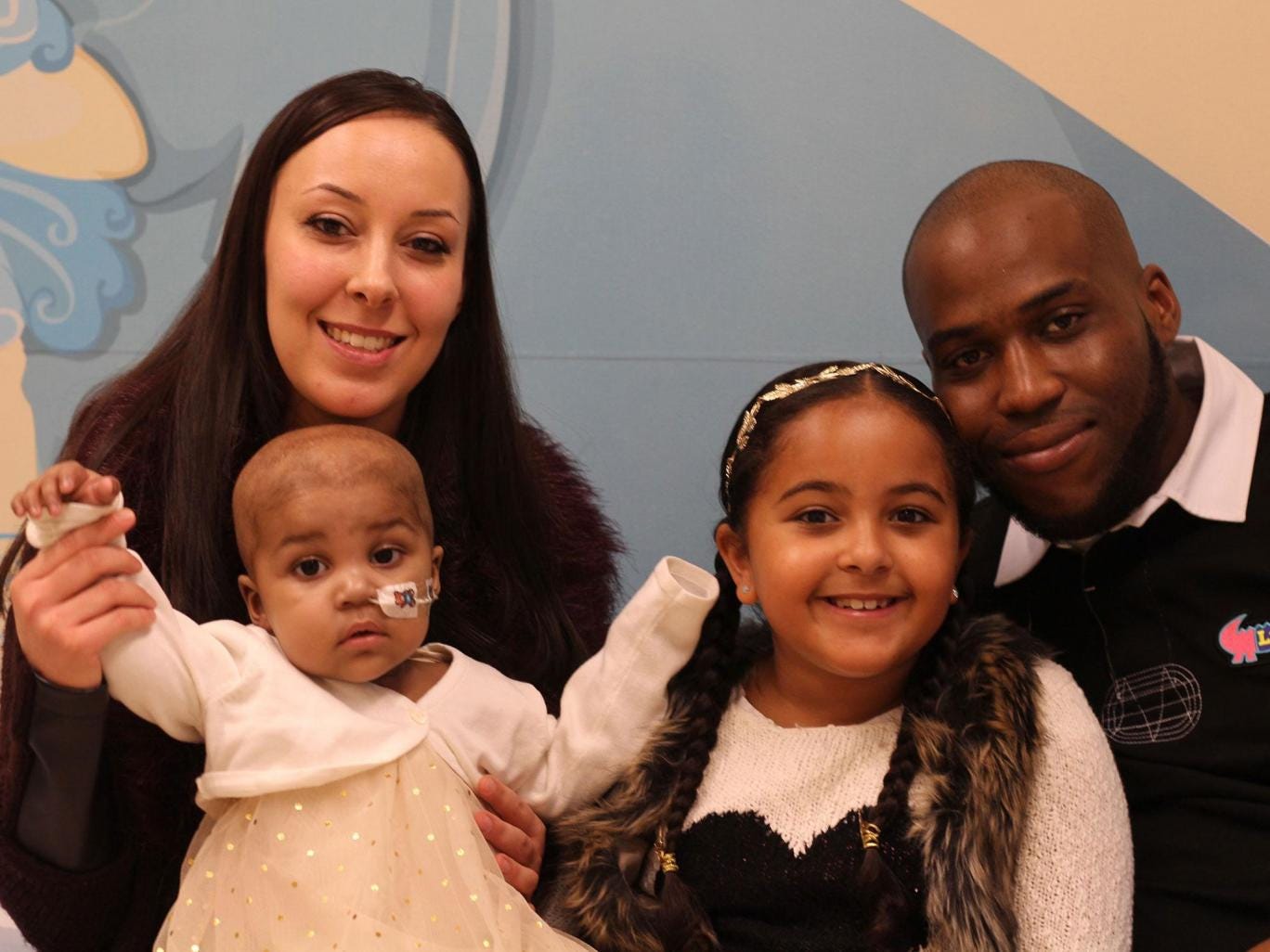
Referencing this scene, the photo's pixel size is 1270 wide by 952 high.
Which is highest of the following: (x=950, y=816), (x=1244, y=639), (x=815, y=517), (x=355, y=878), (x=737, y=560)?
(x=1244, y=639)

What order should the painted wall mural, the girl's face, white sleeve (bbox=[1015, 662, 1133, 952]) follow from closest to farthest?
1. white sleeve (bbox=[1015, 662, 1133, 952])
2. the girl's face
3. the painted wall mural

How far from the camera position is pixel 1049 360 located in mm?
1959

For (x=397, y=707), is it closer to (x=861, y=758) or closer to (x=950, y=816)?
(x=861, y=758)

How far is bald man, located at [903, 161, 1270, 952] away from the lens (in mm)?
1870

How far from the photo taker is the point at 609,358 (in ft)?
9.84

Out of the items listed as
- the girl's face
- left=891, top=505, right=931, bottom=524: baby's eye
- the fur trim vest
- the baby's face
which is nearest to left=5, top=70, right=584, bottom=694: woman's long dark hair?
the baby's face

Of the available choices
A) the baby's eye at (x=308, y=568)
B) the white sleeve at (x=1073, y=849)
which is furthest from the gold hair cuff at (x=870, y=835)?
the baby's eye at (x=308, y=568)


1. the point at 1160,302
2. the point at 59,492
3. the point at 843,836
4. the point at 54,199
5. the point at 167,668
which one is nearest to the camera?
the point at 59,492

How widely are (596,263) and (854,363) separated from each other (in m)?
1.18

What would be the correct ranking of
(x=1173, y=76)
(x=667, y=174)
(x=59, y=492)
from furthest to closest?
(x=667, y=174), (x=1173, y=76), (x=59, y=492)

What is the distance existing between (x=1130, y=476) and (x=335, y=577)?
1123mm

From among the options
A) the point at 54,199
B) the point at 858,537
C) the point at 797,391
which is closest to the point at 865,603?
the point at 858,537

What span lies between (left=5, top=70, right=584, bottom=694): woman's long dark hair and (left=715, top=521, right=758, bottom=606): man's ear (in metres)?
0.39

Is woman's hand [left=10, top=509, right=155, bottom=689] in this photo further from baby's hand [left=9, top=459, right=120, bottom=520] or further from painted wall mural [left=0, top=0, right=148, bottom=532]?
painted wall mural [left=0, top=0, right=148, bottom=532]
